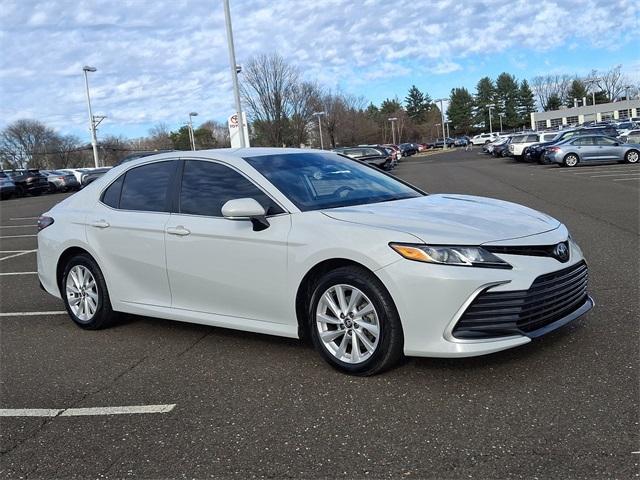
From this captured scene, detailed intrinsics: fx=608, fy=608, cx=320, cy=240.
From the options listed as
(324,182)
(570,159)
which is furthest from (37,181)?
(324,182)

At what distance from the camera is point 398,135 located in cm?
11888

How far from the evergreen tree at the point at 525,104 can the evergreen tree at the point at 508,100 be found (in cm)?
143

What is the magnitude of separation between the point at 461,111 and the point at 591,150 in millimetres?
123341

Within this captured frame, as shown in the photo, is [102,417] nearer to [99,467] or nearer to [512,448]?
[99,467]

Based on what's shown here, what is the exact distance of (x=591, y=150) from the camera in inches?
1076

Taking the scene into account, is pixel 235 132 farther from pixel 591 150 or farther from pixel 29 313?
pixel 29 313

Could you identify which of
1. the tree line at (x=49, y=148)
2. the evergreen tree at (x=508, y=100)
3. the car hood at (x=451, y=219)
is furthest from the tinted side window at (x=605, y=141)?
the evergreen tree at (x=508, y=100)

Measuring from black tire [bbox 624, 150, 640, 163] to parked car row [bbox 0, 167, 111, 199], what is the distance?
24623mm

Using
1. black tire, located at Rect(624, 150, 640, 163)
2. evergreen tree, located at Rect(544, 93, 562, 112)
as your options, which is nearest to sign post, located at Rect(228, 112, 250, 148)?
black tire, located at Rect(624, 150, 640, 163)

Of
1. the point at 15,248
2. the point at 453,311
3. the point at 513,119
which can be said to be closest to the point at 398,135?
the point at 513,119

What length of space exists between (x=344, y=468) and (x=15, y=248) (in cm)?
1104

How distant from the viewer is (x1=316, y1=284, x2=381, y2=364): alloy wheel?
3891 millimetres

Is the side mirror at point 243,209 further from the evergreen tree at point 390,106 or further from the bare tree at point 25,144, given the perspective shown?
the evergreen tree at point 390,106

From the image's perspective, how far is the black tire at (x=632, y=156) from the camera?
26.7m
